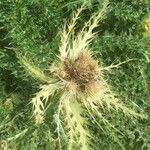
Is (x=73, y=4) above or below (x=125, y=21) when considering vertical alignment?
above

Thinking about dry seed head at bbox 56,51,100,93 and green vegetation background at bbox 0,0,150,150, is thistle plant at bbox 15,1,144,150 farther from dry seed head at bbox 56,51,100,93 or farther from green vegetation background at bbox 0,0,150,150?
green vegetation background at bbox 0,0,150,150

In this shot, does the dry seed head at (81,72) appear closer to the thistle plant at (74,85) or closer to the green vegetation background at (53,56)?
the thistle plant at (74,85)

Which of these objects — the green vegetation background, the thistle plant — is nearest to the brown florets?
the thistle plant

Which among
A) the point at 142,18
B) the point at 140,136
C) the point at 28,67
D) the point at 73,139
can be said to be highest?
the point at 28,67

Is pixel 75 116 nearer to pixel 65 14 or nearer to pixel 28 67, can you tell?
pixel 28 67

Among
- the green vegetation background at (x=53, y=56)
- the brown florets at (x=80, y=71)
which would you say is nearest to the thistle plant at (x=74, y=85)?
the brown florets at (x=80, y=71)

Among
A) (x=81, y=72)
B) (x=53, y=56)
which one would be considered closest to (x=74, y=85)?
(x=81, y=72)

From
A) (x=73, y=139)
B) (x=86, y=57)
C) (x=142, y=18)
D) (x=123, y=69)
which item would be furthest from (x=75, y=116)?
(x=142, y=18)
